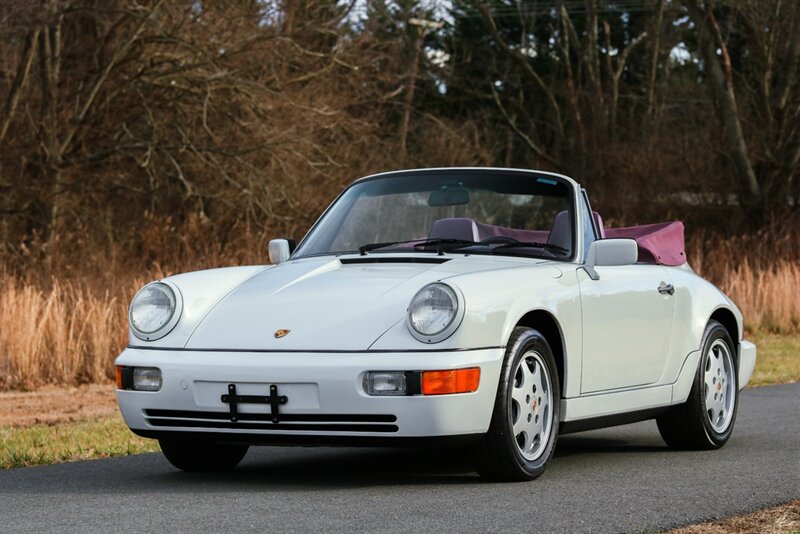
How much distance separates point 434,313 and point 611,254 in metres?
1.50

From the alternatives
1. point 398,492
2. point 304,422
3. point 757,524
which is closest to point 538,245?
point 398,492

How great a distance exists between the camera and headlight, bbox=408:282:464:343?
594cm

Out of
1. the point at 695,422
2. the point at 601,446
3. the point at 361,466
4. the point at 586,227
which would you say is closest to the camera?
the point at 361,466

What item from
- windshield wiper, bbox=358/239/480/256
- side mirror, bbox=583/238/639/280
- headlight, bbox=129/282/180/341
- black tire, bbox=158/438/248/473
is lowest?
black tire, bbox=158/438/248/473

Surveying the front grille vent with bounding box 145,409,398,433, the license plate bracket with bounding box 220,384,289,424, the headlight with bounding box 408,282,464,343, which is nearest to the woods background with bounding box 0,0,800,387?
the front grille vent with bounding box 145,409,398,433

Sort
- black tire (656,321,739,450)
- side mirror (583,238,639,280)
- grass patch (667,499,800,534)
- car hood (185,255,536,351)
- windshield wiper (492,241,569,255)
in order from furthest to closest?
black tire (656,321,739,450) < windshield wiper (492,241,569,255) < side mirror (583,238,639,280) < car hood (185,255,536,351) < grass patch (667,499,800,534)

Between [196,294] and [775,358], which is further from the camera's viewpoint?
[775,358]

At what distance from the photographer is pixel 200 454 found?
686cm

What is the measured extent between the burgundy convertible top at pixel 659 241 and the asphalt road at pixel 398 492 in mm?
1095

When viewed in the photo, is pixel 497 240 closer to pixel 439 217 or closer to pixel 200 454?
pixel 439 217

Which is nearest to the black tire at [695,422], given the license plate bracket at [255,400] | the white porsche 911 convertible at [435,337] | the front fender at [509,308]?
the white porsche 911 convertible at [435,337]

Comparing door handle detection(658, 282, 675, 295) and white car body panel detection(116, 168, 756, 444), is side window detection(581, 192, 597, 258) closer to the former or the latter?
white car body panel detection(116, 168, 756, 444)

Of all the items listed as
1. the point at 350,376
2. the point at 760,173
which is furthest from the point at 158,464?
the point at 760,173

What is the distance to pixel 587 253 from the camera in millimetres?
7363
